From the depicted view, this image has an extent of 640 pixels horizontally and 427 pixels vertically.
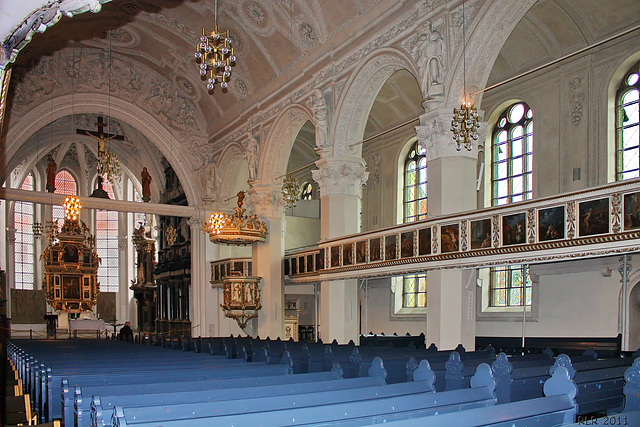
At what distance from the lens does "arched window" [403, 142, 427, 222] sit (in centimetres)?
2041

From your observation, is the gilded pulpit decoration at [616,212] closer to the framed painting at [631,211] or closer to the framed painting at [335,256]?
the framed painting at [631,211]

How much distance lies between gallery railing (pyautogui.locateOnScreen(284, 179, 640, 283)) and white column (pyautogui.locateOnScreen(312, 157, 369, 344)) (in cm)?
71

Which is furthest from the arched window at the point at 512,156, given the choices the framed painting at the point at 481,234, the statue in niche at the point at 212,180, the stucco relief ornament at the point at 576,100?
the statue in niche at the point at 212,180

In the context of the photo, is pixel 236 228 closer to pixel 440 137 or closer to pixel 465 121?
pixel 440 137

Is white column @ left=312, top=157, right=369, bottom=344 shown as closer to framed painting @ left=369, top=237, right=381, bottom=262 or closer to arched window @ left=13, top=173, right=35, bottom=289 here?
framed painting @ left=369, top=237, right=381, bottom=262

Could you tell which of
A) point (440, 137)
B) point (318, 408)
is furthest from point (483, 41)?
point (318, 408)

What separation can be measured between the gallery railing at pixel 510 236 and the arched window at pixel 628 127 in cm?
472

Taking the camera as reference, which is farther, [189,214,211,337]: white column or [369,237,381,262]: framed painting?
[189,214,211,337]: white column

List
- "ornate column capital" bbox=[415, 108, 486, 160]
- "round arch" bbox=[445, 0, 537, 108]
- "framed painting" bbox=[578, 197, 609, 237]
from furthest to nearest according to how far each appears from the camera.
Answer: "ornate column capital" bbox=[415, 108, 486, 160]
"round arch" bbox=[445, 0, 537, 108]
"framed painting" bbox=[578, 197, 609, 237]

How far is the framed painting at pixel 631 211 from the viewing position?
888 centimetres

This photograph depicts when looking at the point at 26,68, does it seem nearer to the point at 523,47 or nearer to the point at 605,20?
the point at 523,47

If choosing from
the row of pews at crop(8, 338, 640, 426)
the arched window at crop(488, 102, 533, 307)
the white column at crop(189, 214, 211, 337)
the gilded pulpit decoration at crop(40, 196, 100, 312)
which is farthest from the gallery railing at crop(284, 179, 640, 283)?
the gilded pulpit decoration at crop(40, 196, 100, 312)

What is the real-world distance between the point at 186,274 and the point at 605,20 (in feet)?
55.7

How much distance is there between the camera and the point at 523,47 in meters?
16.1
